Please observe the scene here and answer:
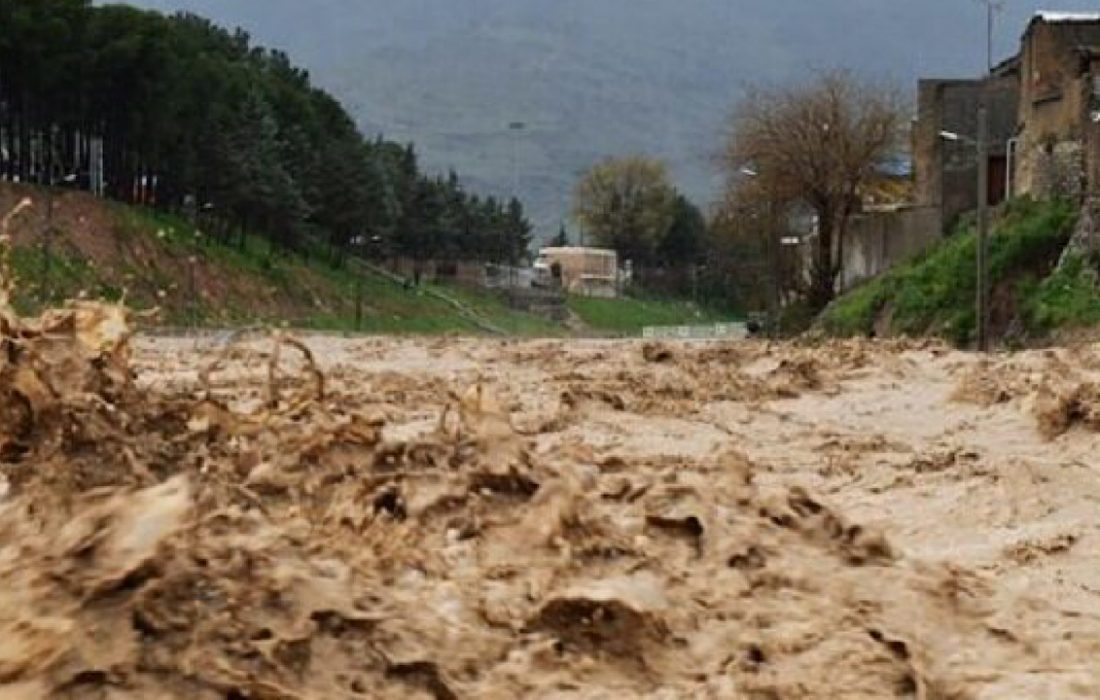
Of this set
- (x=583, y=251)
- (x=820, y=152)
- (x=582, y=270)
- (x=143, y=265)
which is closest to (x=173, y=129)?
(x=143, y=265)

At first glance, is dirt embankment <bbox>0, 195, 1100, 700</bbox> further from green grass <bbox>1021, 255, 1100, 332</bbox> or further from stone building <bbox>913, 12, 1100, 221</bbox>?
stone building <bbox>913, 12, 1100, 221</bbox>

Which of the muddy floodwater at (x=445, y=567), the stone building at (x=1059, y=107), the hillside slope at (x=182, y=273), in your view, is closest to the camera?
the muddy floodwater at (x=445, y=567)

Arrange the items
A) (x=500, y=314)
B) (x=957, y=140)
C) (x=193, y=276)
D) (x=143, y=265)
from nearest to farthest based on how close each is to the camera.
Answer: (x=957, y=140)
(x=143, y=265)
(x=193, y=276)
(x=500, y=314)

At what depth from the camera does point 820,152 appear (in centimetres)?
6022

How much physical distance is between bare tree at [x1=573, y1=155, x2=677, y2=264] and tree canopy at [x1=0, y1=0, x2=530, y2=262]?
34.2m

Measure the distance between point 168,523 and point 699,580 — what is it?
2.07m

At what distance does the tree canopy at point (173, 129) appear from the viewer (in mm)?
62469

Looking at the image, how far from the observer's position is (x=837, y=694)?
6562mm

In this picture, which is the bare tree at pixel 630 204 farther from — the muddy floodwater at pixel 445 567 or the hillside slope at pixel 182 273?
the muddy floodwater at pixel 445 567

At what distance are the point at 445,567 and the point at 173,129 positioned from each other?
6102cm

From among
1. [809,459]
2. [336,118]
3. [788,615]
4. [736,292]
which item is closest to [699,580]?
[788,615]

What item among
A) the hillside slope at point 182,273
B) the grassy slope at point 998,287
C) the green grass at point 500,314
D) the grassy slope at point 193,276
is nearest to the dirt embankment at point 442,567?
the grassy slope at point 998,287

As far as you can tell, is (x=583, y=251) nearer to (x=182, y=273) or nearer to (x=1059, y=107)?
(x=182, y=273)

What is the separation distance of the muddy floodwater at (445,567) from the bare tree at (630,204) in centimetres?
11060
